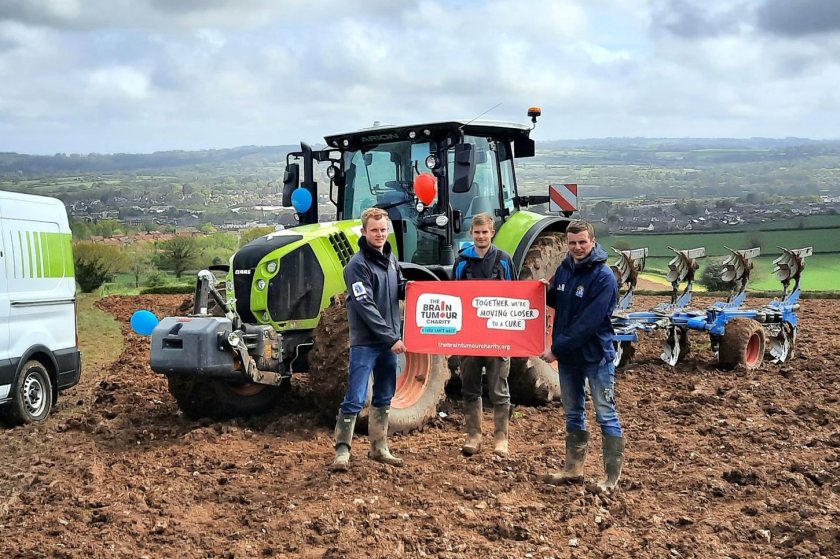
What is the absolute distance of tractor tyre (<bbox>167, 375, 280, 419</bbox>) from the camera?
7605 millimetres

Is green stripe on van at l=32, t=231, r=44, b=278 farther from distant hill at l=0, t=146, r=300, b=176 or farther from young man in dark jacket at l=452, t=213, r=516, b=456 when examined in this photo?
distant hill at l=0, t=146, r=300, b=176

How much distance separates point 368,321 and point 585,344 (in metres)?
1.44

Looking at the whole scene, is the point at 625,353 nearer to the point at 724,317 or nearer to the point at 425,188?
the point at 724,317

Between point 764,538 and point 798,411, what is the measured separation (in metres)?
3.76

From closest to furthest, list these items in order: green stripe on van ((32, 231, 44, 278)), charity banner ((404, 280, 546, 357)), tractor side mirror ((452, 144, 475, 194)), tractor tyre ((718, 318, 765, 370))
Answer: charity banner ((404, 280, 546, 357)) → tractor side mirror ((452, 144, 475, 194)) → green stripe on van ((32, 231, 44, 278)) → tractor tyre ((718, 318, 765, 370))

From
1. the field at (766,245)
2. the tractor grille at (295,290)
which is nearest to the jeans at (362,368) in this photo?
the tractor grille at (295,290)

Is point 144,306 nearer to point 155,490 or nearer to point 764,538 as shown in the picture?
point 155,490

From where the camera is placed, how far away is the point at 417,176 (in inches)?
301

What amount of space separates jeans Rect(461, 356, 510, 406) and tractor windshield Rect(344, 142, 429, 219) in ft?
6.72

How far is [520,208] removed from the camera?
30.9ft

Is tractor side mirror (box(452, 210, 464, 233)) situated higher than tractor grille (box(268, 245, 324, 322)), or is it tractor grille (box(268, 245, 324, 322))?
tractor side mirror (box(452, 210, 464, 233))

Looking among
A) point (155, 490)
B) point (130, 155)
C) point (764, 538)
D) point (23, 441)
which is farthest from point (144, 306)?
point (130, 155)

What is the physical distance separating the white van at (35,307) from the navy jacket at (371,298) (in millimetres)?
4004

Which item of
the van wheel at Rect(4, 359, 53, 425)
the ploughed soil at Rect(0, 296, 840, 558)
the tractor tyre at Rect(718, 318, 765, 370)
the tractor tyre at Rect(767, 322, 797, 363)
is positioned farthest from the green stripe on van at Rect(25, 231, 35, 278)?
the tractor tyre at Rect(767, 322, 797, 363)
